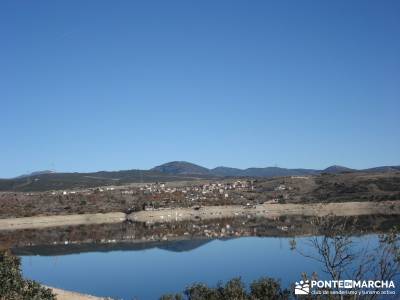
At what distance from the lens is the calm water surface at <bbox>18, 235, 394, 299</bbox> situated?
92.9ft

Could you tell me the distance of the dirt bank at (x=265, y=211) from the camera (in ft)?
233

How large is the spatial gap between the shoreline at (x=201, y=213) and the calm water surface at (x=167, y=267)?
2644cm

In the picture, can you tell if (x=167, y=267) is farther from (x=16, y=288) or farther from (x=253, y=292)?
(x=253, y=292)

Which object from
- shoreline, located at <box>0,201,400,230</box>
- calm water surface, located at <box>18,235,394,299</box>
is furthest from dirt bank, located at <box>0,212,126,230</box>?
calm water surface, located at <box>18,235,394,299</box>

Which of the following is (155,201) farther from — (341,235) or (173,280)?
(341,235)

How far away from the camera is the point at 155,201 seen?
93250mm

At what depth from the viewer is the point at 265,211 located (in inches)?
3152

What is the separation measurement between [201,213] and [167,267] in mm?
46779

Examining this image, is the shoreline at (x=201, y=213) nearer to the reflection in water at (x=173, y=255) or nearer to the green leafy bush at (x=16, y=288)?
the reflection in water at (x=173, y=255)

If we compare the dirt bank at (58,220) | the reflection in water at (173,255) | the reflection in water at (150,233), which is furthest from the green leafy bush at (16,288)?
the dirt bank at (58,220)

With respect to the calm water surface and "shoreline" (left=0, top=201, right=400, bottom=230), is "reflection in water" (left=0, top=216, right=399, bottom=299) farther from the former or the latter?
"shoreline" (left=0, top=201, right=400, bottom=230)

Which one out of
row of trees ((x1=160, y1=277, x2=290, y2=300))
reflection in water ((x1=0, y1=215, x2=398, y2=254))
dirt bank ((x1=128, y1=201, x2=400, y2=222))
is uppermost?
row of trees ((x1=160, y1=277, x2=290, y2=300))

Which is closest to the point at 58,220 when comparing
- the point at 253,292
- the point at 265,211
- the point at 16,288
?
the point at 265,211

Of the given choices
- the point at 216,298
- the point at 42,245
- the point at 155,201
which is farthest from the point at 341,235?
the point at 155,201
